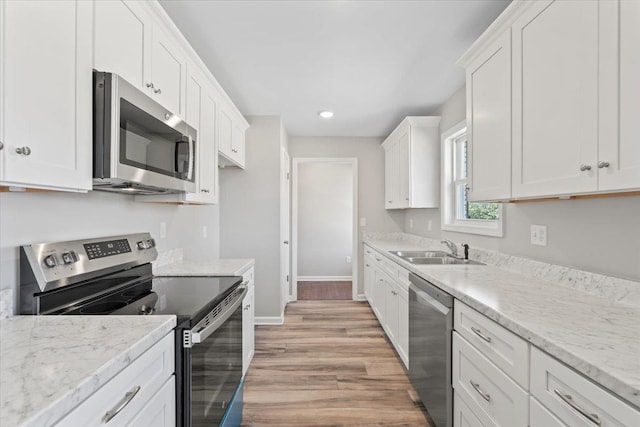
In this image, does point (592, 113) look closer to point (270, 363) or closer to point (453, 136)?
point (453, 136)

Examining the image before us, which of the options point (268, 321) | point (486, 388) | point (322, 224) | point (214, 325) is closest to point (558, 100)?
point (486, 388)

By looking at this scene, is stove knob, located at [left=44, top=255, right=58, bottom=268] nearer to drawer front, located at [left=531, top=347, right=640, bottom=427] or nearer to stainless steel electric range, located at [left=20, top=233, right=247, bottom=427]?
stainless steel electric range, located at [left=20, top=233, right=247, bottom=427]

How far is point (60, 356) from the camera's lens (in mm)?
789

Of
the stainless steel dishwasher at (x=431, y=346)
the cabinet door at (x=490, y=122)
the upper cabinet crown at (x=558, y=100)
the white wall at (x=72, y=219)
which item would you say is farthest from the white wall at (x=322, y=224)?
the upper cabinet crown at (x=558, y=100)

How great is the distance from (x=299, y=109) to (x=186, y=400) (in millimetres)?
2937

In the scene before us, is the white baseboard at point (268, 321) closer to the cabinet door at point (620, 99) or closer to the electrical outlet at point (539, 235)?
the electrical outlet at point (539, 235)

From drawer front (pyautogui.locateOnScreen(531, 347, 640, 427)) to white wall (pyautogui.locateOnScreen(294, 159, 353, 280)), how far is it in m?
4.98

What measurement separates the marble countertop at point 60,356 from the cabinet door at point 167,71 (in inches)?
43.6

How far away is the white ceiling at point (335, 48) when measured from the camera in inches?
69.4

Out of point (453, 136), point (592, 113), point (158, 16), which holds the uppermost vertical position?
point (158, 16)

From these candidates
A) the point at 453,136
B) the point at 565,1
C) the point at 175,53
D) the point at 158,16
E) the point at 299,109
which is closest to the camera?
the point at 565,1

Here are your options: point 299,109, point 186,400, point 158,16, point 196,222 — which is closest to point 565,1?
point 158,16

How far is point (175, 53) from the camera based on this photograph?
1739mm

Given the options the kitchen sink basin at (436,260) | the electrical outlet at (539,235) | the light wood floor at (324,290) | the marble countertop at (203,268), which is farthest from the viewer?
the light wood floor at (324,290)
